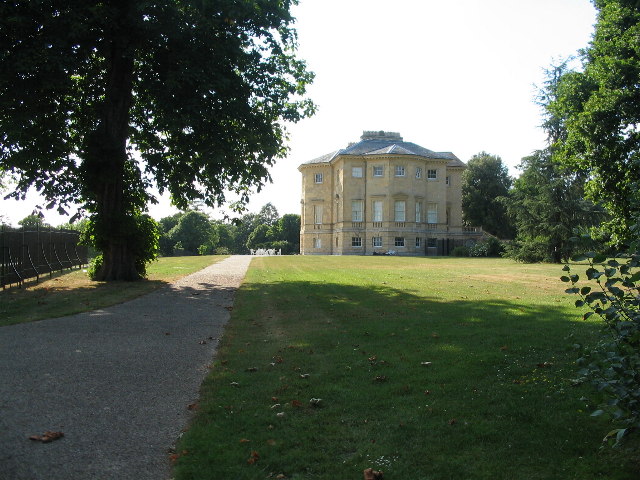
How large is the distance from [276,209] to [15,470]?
134586 mm

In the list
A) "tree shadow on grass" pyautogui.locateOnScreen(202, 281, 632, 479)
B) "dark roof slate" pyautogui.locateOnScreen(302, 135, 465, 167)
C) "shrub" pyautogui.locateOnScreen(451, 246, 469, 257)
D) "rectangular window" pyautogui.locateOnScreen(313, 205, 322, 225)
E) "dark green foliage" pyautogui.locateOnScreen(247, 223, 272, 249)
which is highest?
"dark roof slate" pyautogui.locateOnScreen(302, 135, 465, 167)

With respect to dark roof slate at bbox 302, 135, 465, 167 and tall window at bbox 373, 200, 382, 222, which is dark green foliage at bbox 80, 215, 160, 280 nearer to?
tall window at bbox 373, 200, 382, 222

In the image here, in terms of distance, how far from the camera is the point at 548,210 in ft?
121

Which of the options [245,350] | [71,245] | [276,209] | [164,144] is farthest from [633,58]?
[276,209]

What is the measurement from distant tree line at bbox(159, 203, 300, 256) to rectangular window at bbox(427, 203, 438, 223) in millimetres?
23082

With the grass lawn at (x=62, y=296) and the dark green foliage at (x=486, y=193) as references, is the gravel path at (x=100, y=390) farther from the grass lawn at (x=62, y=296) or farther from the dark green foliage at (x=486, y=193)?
the dark green foliage at (x=486, y=193)

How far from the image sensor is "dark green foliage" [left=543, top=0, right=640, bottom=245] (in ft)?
70.7

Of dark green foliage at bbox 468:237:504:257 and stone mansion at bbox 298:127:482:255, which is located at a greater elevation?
stone mansion at bbox 298:127:482:255

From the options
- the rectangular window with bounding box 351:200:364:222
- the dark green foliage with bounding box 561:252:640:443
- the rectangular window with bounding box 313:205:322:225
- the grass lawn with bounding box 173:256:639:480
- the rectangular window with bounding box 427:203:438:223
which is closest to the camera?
the dark green foliage with bounding box 561:252:640:443

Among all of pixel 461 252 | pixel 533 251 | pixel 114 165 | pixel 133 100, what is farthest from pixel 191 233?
pixel 114 165

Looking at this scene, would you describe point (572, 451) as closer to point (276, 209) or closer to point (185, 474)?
point (185, 474)

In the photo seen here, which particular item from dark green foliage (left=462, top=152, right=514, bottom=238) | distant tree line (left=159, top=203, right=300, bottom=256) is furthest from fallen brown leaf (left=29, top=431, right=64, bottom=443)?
dark green foliage (left=462, top=152, right=514, bottom=238)

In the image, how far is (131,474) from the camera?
389 centimetres

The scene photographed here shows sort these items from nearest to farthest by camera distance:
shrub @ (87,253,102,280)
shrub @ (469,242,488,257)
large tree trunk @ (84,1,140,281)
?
large tree trunk @ (84,1,140,281) → shrub @ (87,253,102,280) → shrub @ (469,242,488,257)
